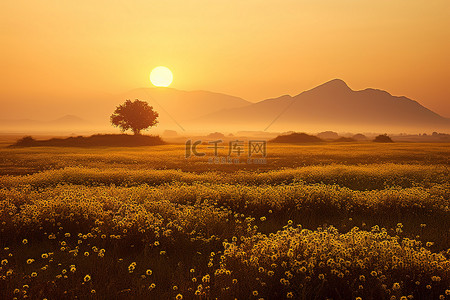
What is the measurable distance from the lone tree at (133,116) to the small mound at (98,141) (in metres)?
5.63

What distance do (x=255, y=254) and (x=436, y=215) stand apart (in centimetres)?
807

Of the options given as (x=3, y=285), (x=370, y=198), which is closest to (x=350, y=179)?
(x=370, y=198)

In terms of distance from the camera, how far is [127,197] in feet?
39.5

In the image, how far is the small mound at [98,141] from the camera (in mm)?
59219

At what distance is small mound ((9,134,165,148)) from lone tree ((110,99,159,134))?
5631 mm

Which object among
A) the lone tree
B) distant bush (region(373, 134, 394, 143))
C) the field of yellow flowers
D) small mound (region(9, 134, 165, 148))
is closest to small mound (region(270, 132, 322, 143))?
distant bush (region(373, 134, 394, 143))

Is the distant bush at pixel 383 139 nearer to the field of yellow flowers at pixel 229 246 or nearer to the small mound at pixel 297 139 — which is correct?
the small mound at pixel 297 139

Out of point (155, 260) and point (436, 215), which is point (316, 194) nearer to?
point (436, 215)

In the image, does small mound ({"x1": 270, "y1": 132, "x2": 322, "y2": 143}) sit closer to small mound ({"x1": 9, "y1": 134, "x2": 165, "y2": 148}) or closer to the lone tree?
small mound ({"x1": 9, "y1": 134, "x2": 165, "y2": 148})

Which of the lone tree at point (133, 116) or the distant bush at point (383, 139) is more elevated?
the lone tree at point (133, 116)

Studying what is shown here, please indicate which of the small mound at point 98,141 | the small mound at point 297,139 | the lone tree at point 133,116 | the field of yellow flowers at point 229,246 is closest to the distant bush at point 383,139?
the small mound at point 297,139

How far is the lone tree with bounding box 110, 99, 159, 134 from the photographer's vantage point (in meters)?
Result: 73.6

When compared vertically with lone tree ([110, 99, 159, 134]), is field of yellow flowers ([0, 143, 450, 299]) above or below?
below

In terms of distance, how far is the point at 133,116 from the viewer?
73.6 m
